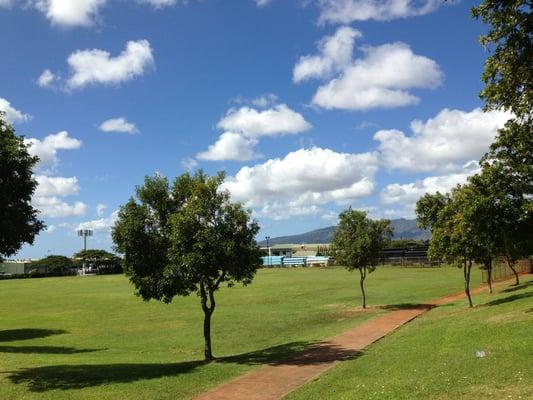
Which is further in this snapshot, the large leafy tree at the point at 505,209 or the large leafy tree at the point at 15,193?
the large leafy tree at the point at 505,209

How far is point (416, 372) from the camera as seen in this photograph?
14.4 metres

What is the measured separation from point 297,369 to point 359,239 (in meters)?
20.2

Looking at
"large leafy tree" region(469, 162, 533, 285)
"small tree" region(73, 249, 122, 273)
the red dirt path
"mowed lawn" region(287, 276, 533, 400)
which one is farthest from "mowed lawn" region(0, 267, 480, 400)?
"small tree" region(73, 249, 122, 273)

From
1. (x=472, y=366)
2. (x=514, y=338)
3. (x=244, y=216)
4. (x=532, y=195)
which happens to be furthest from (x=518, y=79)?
(x=532, y=195)

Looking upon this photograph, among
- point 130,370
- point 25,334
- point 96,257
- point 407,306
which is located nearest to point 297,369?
point 130,370

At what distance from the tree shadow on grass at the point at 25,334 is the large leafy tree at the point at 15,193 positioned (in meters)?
14.9

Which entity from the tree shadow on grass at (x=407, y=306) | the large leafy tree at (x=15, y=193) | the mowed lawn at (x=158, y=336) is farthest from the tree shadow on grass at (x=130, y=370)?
the tree shadow on grass at (x=407, y=306)

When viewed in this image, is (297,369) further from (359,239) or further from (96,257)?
(96,257)

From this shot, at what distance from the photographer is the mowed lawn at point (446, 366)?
12.0 metres

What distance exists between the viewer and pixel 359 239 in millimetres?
37156

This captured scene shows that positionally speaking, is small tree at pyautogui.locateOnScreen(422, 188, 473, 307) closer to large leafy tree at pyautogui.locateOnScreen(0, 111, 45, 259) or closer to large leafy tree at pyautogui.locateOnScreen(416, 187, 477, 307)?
large leafy tree at pyautogui.locateOnScreen(416, 187, 477, 307)

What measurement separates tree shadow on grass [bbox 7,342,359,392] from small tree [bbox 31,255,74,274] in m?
135

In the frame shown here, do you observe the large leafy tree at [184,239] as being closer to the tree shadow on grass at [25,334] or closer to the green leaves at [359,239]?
the tree shadow on grass at [25,334]

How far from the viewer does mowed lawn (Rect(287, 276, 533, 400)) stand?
474 inches
